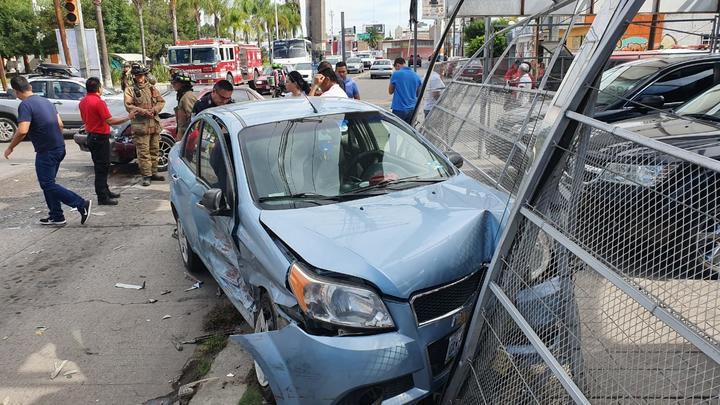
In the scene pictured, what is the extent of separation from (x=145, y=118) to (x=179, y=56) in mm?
23821

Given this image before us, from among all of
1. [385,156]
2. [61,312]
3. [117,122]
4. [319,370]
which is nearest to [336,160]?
[385,156]

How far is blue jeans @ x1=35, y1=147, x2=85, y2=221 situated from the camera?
22.0 feet

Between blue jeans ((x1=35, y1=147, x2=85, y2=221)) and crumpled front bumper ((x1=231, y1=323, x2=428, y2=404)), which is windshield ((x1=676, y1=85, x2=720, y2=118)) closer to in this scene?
crumpled front bumper ((x1=231, y1=323, x2=428, y2=404))

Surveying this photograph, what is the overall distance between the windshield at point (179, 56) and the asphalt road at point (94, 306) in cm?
2419

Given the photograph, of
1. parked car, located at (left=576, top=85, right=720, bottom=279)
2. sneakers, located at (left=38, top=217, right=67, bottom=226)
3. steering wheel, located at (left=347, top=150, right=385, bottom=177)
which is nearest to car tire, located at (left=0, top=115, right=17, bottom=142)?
sneakers, located at (left=38, top=217, right=67, bottom=226)

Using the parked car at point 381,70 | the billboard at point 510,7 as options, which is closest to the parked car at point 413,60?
the billboard at point 510,7

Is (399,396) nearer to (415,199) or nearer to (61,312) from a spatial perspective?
(415,199)

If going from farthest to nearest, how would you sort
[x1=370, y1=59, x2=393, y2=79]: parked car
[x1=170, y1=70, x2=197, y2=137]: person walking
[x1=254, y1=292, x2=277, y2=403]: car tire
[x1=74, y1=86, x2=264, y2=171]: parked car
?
1. [x1=370, y1=59, x2=393, y2=79]: parked car
2. [x1=74, y1=86, x2=264, y2=171]: parked car
3. [x1=170, y1=70, x2=197, y2=137]: person walking
4. [x1=254, y1=292, x2=277, y2=403]: car tire

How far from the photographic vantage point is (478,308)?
2400 millimetres

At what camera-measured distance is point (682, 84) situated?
23.2 ft

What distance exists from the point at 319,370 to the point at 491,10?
812 cm

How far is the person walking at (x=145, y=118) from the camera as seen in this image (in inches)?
327

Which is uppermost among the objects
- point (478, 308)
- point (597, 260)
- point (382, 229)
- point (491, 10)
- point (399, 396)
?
point (491, 10)

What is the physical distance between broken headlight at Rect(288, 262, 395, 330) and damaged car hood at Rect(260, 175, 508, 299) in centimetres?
7
